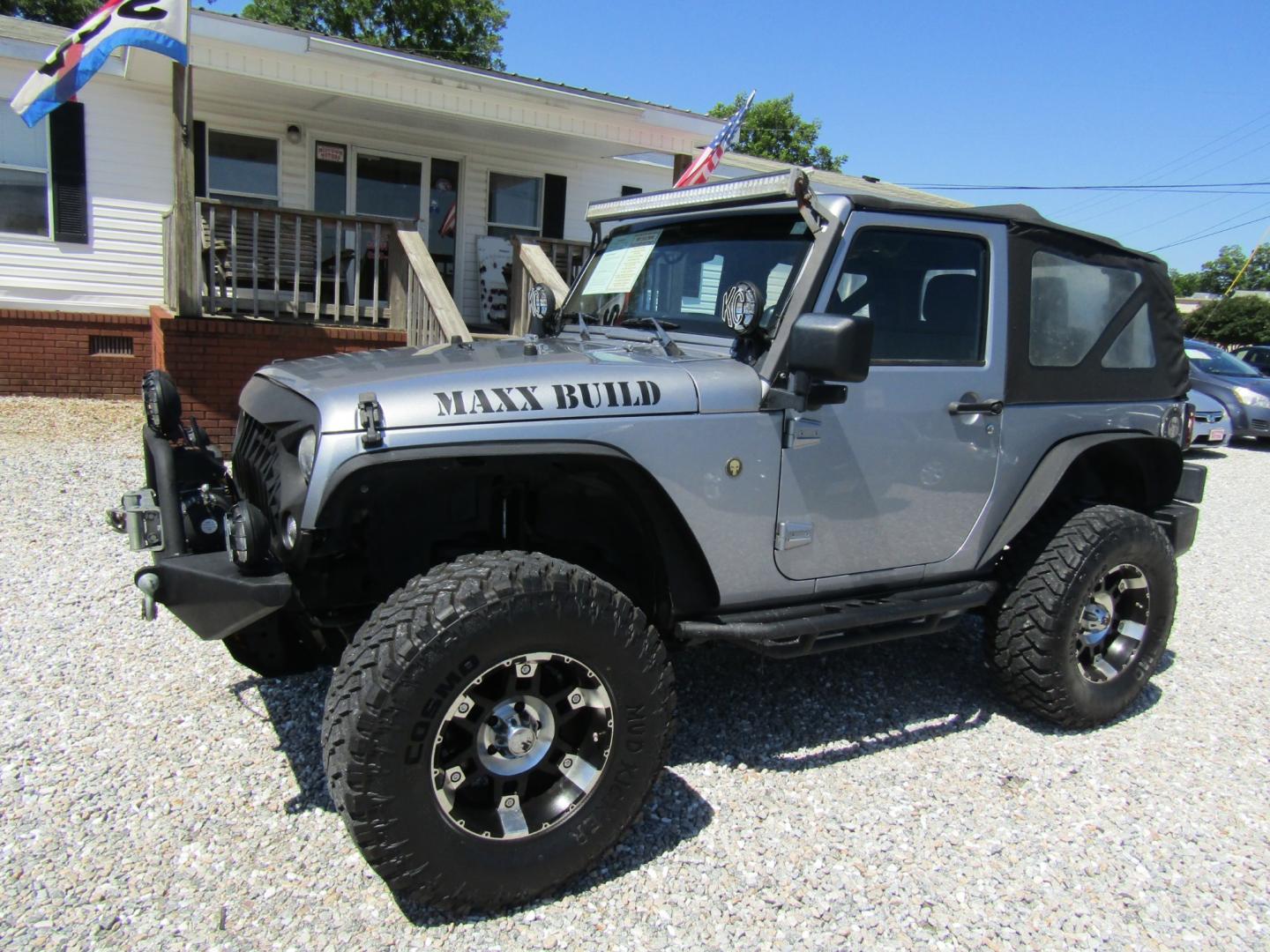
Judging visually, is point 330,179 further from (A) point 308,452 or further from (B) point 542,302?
(A) point 308,452

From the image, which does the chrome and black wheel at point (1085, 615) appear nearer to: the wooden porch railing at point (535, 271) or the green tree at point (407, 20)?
the wooden porch railing at point (535, 271)

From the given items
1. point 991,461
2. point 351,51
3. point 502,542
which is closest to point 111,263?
point 351,51

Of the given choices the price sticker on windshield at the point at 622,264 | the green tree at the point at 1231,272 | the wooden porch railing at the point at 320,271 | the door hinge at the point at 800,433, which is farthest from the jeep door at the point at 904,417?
the green tree at the point at 1231,272

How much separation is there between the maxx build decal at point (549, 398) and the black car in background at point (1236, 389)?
13422mm

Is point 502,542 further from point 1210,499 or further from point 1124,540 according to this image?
point 1210,499

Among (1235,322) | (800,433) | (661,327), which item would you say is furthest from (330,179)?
(1235,322)

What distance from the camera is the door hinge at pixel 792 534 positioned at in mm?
2959

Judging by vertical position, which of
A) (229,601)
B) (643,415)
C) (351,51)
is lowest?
(229,601)

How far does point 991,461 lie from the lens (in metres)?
3.44

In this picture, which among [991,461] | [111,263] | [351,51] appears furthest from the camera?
[111,263]

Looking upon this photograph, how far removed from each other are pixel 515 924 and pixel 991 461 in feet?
7.69

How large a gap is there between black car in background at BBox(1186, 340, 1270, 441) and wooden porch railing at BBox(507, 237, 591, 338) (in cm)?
934

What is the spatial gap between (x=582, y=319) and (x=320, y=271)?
602 cm

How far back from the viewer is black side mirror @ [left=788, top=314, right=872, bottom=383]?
2635 millimetres
